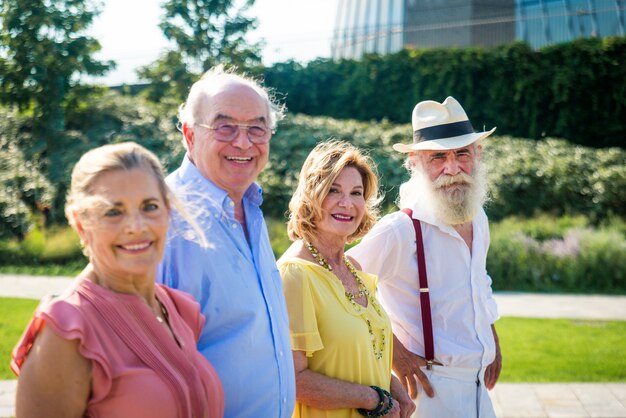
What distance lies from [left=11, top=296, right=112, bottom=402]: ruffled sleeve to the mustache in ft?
7.73

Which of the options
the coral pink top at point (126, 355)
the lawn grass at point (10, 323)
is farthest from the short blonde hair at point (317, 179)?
the lawn grass at point (10, 323)

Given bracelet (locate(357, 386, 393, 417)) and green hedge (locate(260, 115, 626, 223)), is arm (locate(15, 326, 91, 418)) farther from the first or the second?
green hedge (locate(260, 115, 626, 223))

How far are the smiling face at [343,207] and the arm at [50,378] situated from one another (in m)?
1.51

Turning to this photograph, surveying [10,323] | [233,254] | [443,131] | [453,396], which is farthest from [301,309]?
[10,323]

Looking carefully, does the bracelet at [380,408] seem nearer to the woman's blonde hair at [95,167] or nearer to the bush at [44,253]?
the woman's blonde hair at [95,167]

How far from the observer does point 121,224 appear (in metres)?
1.96

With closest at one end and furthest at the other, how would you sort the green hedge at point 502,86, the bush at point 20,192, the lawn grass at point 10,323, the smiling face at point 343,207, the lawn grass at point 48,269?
the smiling face at point 343,207, the lawn grass at point 10,323, the lawn grass at point 48,269, the bush at point 20,192, the green hedge at point 502,86

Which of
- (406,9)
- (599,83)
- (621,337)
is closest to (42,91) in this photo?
(621,337)

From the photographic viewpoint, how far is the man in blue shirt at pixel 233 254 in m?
A: 2.41

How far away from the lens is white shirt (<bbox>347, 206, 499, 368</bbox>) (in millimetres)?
3537

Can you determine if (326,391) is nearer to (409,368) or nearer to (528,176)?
(409,368)

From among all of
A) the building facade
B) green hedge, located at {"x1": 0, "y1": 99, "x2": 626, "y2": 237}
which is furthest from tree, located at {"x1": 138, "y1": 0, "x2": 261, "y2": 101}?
the building facade

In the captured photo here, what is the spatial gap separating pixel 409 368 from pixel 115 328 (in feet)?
6.37

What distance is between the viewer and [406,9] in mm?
28969
